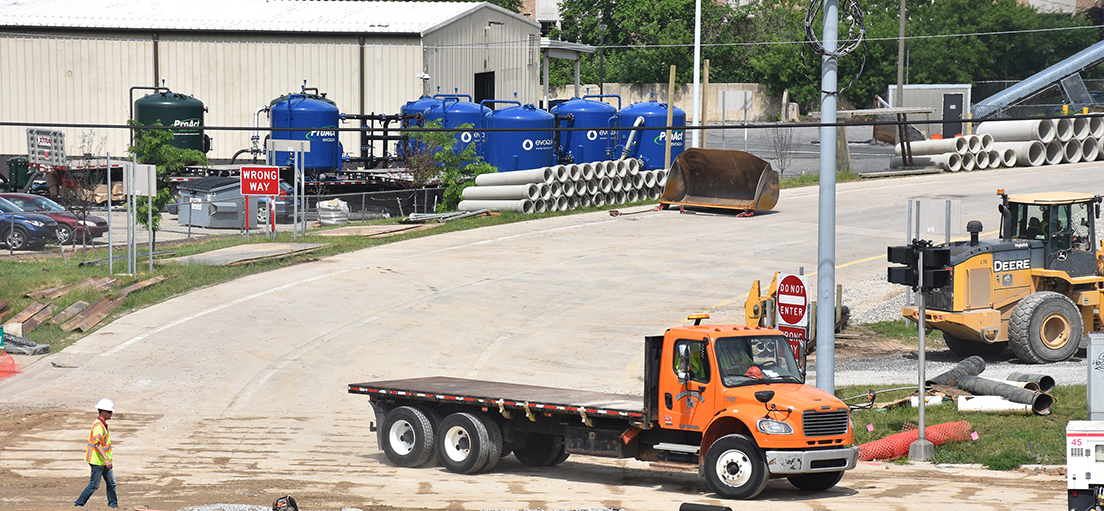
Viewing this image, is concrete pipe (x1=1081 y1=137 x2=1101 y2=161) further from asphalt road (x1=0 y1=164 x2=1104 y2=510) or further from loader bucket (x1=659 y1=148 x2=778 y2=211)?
loader bucket (x1=659 y1=148 x2=778 y2=211)

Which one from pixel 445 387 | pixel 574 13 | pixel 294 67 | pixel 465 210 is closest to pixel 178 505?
pixel 445 387

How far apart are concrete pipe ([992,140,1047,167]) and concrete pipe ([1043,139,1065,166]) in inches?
10.9

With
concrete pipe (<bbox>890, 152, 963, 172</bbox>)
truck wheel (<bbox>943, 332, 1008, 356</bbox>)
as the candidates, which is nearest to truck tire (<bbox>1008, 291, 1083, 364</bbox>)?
truck wheel (<bbox>943, 332, 1008, 356</bbox>)

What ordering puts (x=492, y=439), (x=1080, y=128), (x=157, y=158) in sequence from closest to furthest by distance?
(x=492, y=439), (x=157, y=158), (x=1080, y=128)

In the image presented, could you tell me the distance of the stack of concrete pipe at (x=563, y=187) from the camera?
123 feet

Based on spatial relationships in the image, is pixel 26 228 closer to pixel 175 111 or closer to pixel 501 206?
pixel 501 206

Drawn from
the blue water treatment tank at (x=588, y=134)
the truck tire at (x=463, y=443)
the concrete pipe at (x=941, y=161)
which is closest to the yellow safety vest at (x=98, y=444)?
the truck tire at (x=463, y=443)

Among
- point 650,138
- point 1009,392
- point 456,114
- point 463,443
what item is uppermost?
point 456,114

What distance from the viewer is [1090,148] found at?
4634cm

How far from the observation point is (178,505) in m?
12.4

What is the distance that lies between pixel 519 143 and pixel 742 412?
28.7 m

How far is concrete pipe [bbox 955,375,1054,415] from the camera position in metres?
15.9

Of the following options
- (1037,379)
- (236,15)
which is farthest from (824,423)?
(236,15)

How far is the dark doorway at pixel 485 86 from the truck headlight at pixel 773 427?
143 ft
